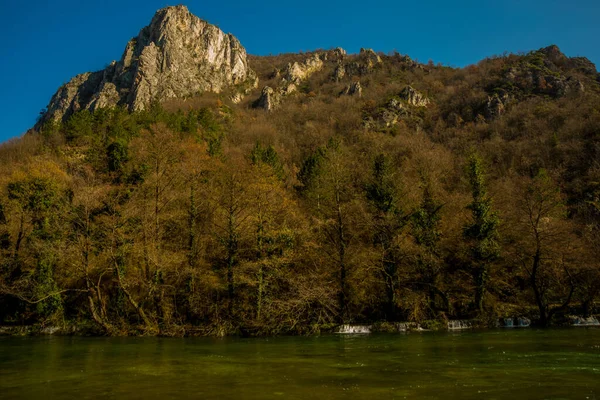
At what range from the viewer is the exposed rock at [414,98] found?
131375 mm

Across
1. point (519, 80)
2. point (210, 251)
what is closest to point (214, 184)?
point (210, 251)

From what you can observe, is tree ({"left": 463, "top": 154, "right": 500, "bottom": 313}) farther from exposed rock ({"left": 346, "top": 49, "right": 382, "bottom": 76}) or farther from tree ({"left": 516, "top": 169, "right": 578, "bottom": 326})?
exposed rock ({"left": 346, "top": 49, "right": 382, "bottom": 76})

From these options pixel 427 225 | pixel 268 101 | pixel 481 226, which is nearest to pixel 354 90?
pixel 268 101

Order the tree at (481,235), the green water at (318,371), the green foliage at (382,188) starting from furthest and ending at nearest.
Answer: the green foliage at (382,188), the tree at (481,235), the green water at (318,371)

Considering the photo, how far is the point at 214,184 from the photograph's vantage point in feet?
128

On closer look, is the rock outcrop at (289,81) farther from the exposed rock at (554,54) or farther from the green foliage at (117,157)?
the green foliage at (117,157)

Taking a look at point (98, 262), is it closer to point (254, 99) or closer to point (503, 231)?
point (503, 231)

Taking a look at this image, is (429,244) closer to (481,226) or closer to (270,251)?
(481,226)

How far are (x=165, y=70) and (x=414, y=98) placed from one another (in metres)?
85.8

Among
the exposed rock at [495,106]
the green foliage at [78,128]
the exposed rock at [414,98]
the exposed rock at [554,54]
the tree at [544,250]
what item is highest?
the exposed rock at [554,54]

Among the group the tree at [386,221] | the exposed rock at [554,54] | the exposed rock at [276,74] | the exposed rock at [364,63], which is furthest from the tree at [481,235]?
the exposed rock at [276,74]

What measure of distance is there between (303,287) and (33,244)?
20488mm

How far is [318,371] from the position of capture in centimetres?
1276

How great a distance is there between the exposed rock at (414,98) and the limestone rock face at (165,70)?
63.3 meters
